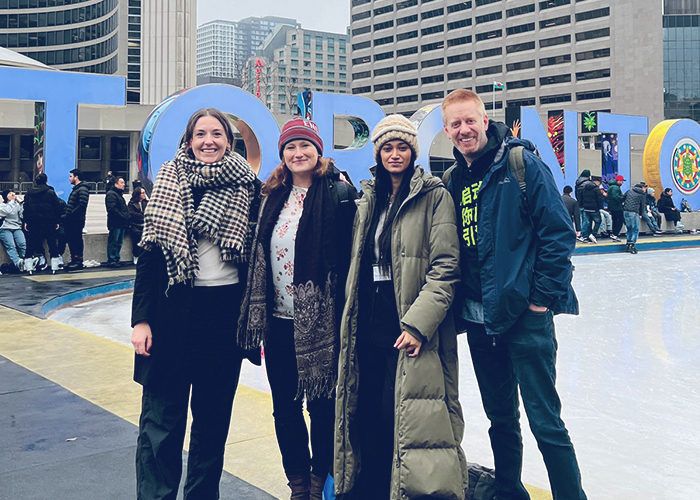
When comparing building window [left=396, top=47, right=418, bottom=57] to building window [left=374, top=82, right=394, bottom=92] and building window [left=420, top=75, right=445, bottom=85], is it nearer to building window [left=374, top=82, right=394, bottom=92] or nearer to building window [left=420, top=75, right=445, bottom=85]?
building window [left=374, top=82, right=394, bottom=92]

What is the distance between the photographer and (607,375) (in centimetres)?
493

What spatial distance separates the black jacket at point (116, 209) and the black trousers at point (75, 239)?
49cm

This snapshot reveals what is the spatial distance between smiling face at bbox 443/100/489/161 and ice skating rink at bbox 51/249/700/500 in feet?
5.04

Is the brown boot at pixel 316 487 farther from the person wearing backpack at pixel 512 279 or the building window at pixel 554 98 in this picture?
the building window at pixel 554 98

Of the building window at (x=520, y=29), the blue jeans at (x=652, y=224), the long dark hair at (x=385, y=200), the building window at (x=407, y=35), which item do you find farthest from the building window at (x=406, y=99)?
the long dark hair at (x=385, y=200)

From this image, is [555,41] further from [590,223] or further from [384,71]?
[590,223]

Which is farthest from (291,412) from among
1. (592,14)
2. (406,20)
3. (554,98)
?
(406,20)

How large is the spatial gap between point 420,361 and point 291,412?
621 mm

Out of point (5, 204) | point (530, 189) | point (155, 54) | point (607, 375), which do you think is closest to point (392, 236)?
point (530, 189)

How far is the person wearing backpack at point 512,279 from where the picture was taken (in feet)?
8.14

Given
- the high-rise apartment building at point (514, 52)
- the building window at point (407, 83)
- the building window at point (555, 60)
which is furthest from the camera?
the building window at point (407, 83)

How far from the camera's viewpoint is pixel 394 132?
101 inches

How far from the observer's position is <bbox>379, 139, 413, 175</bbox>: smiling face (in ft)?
8.47

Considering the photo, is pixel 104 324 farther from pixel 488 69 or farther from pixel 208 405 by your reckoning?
pixel 488 69
